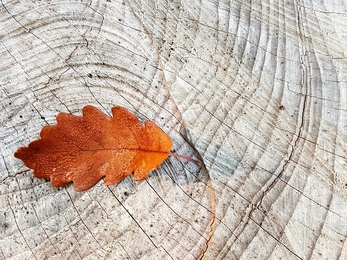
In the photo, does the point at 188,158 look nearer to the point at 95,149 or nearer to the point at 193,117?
the point at 193,117

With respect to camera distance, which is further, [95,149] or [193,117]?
[193,117]

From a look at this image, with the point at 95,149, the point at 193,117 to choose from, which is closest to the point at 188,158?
the point at 193,117

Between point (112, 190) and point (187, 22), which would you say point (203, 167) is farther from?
point (187, 22)

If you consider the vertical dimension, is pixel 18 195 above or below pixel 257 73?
below

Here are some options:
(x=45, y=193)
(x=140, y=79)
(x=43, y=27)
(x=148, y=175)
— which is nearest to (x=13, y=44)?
(x=43, y=27)
